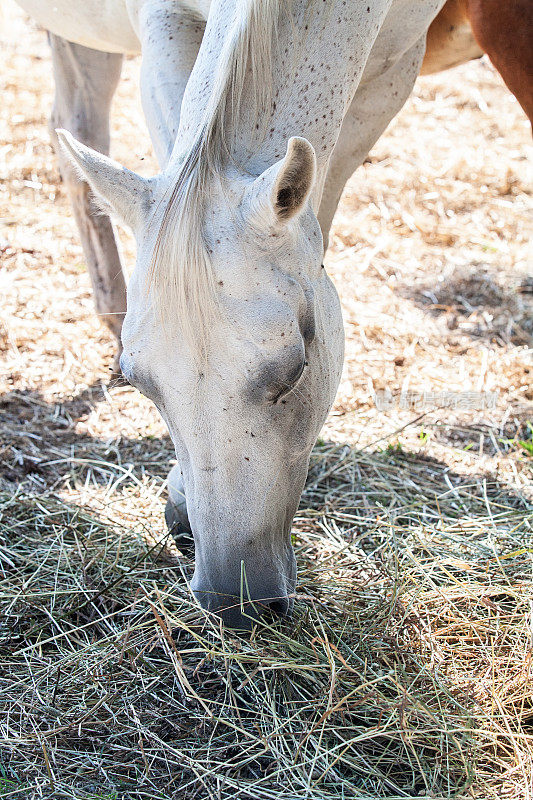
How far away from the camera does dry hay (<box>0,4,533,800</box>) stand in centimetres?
162

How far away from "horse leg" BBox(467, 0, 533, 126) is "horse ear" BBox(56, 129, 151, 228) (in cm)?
159

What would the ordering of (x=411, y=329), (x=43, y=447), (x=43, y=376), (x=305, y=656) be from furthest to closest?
(x=411, y=329), (x=43, y=376), (x=43, y=447), (x=305, y=656)

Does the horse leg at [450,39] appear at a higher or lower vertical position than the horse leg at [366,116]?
higher

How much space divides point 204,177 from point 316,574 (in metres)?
1.15

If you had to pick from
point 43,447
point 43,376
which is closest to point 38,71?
point 43,376

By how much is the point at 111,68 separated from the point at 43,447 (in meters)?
1.72

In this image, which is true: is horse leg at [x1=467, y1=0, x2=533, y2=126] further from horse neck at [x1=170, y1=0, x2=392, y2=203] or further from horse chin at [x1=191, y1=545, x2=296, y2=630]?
horse chin at [x1=191, y1=545, x2=296, y2=630]

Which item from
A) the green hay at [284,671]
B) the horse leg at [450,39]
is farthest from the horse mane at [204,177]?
the horse leg at [450,39]

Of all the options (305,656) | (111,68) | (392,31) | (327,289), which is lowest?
(305,656)

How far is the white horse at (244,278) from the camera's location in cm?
150

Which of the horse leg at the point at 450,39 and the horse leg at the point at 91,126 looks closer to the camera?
the horse leg at the point at 450,39

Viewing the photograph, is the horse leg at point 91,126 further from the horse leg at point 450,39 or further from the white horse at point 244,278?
the white horse at point 244,278

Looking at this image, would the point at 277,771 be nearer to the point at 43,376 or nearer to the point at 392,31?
the point at 392,31

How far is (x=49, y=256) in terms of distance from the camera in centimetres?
419
